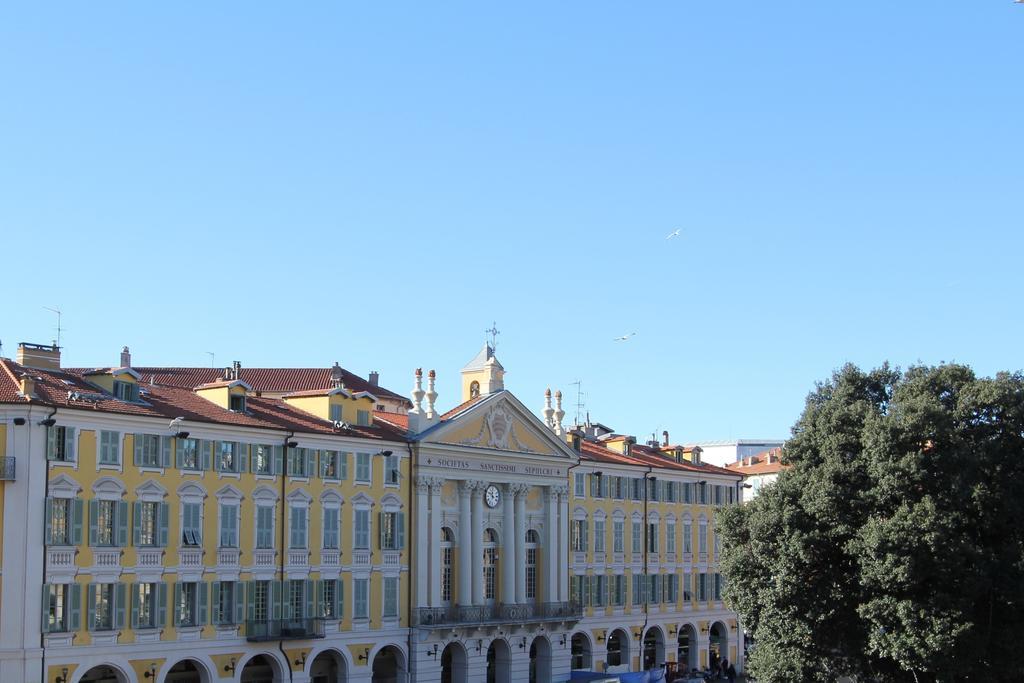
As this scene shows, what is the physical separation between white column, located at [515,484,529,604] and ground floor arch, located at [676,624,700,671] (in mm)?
17870

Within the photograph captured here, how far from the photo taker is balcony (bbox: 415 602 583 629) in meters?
69.5

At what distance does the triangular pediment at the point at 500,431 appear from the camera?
237ft

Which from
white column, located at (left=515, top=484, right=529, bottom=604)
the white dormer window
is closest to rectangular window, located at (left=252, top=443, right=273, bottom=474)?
the white dormer window

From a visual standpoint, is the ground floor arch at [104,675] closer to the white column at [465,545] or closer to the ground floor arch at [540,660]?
the white column at [465,545]

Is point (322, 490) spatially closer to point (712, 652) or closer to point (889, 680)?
point (889, 680)

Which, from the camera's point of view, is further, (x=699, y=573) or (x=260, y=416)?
(x=699, y=573)

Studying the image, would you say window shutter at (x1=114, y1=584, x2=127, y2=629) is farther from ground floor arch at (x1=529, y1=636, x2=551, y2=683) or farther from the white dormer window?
ground floor arch at (x1=529, y1=636, x2=551, y2=683)

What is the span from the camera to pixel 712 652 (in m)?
93.5

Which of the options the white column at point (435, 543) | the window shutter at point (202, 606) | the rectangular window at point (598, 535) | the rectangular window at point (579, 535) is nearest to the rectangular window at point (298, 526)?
the window shutter at point (202, 606)

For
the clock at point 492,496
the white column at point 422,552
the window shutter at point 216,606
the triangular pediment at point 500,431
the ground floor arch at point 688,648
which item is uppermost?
the triangular pediment at point 500,431

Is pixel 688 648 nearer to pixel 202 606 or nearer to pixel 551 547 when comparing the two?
pixel 551 547

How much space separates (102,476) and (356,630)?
1576cm

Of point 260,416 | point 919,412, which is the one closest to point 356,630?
point 260,416

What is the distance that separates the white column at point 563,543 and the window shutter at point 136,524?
28223 millimetres
